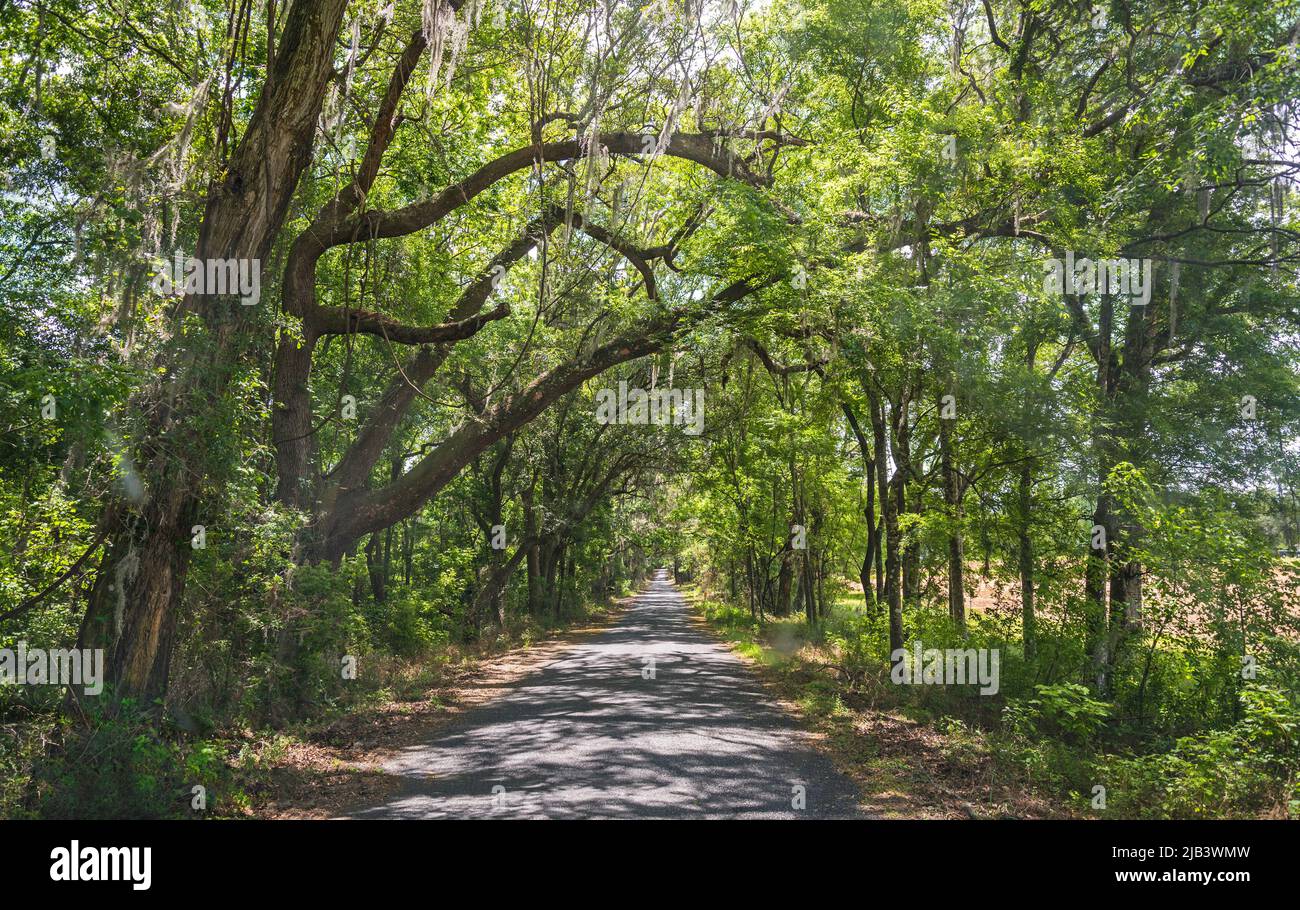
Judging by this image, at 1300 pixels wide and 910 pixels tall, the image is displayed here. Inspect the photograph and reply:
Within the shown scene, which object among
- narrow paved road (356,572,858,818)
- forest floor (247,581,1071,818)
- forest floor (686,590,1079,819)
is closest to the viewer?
narrow paved road (356,572,858,818)

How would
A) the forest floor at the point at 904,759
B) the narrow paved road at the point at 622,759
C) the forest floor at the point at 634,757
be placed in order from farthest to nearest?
the forest floor at the point at 904,759, the forest floor at the point at 634,757, the narrow paved road at the point at 622,759

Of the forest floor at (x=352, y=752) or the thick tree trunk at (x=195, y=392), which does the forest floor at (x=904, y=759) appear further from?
the thick tree trunk at (x=195, y=392)

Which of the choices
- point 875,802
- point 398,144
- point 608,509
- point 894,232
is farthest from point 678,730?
point 608,509

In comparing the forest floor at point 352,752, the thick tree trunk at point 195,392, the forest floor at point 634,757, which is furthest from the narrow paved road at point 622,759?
the thick tree trunk at point 195,392

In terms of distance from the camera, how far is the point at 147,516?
6680mm

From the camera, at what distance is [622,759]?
7934mm

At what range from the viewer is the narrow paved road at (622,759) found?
20.2 feet

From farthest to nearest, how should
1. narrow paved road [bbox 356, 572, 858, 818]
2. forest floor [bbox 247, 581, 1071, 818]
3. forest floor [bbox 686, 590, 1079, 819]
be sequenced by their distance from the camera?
forest floor [bbox 686, 590, 1079, 819], forest floor [bbox 247, 581, 1071, 818], narrow paved road [bbox 356, 572, 858, 818]

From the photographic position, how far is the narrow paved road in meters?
6.17

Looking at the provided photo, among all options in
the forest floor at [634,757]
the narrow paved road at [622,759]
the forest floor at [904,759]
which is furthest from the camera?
the forest floor at [904,759]

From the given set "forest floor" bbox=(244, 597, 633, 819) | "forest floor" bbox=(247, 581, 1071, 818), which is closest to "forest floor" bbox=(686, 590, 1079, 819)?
"forest floor" bbox=(247, 581, 1071, 818)

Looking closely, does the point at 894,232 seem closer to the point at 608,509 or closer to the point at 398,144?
the point at 398,144

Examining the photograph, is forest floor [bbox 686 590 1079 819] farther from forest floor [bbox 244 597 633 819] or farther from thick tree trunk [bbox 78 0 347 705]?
thick tree trunk [bbox 78 0 347 705]

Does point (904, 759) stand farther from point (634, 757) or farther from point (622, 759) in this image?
point (622, 759)
